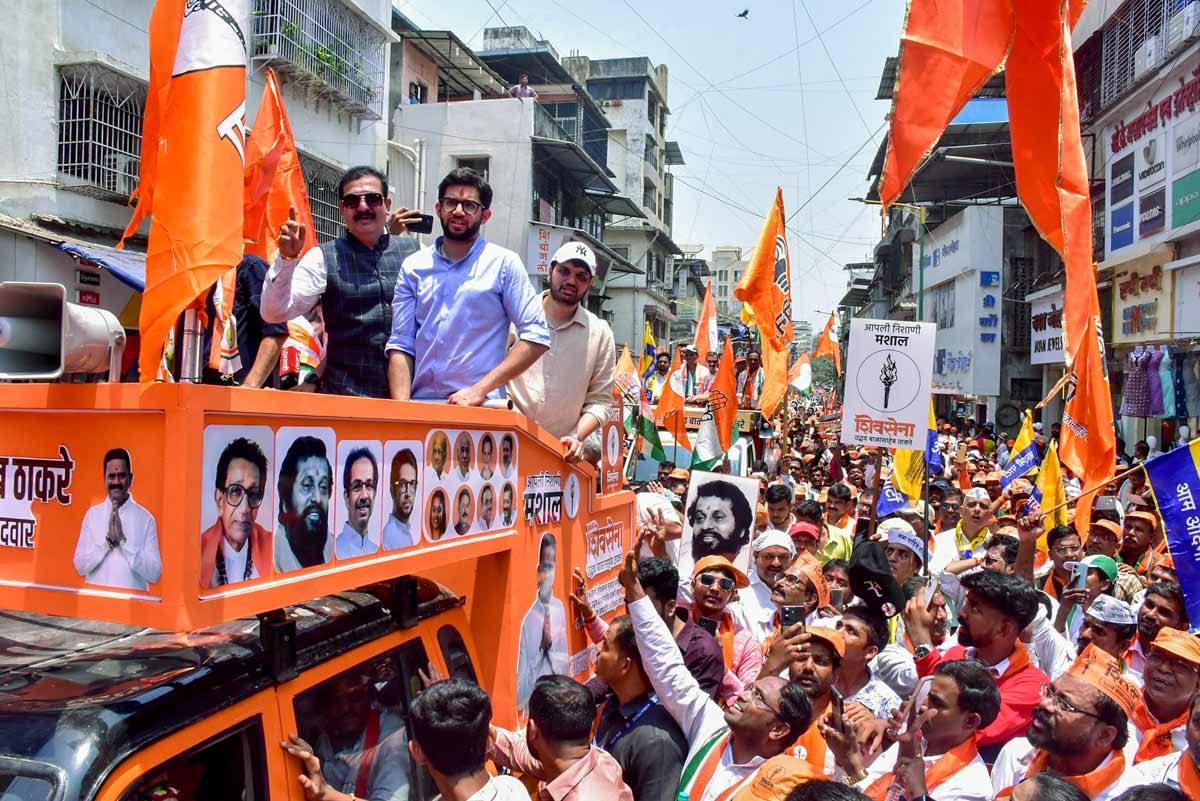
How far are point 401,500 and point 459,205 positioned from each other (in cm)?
149

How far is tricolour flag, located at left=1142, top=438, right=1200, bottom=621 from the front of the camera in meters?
4.73

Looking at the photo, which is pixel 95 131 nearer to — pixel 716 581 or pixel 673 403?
pixel 673 403

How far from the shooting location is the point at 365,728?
114 inches

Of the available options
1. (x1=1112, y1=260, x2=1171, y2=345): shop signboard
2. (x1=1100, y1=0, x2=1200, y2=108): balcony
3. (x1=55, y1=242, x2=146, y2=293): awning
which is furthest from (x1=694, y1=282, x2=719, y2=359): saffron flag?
(x1=1100, y1=0, x2=1200, y2=108): balcony

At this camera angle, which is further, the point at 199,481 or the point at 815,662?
the point at 815,662

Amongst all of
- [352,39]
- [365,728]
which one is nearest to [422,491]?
[365,728]

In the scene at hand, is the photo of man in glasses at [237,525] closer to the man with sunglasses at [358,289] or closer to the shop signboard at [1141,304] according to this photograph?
the man with sunglasses at [358,289]

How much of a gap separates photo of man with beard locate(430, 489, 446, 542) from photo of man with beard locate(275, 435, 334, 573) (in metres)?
0.50

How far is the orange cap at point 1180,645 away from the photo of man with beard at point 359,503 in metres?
3.14

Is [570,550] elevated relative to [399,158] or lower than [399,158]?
lower

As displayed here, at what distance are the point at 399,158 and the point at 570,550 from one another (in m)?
21.3

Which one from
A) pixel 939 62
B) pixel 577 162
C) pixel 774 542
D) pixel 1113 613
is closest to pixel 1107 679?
pixel 1113 613

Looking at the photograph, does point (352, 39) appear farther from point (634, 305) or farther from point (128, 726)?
point (634, 305)

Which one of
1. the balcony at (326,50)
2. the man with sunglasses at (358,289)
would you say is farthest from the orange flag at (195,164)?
the balcony at (326,50)
